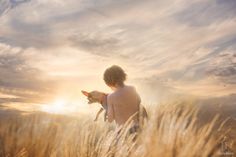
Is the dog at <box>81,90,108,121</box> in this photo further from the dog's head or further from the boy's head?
the boy's head

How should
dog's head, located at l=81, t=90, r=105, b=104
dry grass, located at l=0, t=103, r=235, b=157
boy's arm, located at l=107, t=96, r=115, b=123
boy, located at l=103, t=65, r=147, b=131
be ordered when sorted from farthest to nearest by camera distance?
dog's head, located at l=81, t=90, r=105, b=104 < boy's arm, located at l=107, t=96, r=115, b=123 < boy, located at l=103, t=65, r=147, b=131 < dry grass, located at l=0, t=103, r=235, b=157

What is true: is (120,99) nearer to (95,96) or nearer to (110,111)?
(110,111)

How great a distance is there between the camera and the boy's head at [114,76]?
5754mm

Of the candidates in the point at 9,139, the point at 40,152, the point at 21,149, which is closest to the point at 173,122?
the point at 40,152

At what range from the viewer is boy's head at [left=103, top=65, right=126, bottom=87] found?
5.75 meters

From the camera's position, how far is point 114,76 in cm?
575

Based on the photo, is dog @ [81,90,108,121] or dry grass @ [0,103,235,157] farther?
dog @ [81,90,108,121]

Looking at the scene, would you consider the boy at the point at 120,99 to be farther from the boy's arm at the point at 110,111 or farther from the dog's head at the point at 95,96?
the dog's head at the point at 95,96

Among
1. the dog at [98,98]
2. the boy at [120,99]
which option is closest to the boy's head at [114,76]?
the boy at [120,99]

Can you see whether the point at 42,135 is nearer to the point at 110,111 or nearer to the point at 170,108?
the point at 110,111

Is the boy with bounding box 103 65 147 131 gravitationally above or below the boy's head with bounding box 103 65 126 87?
below

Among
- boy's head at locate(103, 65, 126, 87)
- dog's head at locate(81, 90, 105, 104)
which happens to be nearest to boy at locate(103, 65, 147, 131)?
boy's head at locate(103, 65, 126, 87)

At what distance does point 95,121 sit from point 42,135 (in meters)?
0.73

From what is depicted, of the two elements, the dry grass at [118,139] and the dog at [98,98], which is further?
the dog at [98,98]
